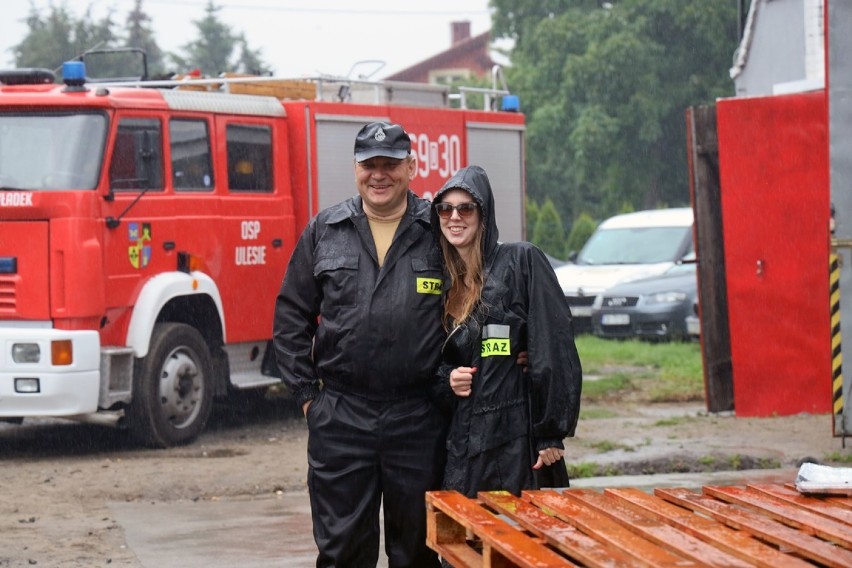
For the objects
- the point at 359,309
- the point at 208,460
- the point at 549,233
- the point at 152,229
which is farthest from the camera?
the point at 549,233

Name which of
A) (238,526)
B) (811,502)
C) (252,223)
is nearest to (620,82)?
(252,223)

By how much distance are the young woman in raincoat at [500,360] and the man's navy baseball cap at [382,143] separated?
246mm

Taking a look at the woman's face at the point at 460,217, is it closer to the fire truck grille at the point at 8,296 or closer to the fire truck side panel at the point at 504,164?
the fire truck grille at the point at 8,296

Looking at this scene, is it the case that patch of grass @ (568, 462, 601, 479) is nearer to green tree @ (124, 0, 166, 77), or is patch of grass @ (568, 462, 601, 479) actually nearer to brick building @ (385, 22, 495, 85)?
green tree @ (124, 0, 166, 77)

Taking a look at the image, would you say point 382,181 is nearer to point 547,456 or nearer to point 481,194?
point 481,194

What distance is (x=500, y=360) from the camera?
17.6 feet

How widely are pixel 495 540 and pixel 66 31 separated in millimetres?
49803

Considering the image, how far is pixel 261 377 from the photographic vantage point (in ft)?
41.5

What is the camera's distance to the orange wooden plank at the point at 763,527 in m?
3.93

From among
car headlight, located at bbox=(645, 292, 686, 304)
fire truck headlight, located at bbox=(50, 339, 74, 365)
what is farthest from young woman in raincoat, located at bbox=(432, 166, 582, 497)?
car headlight, located at bbox=(645, 292, 686, 304)

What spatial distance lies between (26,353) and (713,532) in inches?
289

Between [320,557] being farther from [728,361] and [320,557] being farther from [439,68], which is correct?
[439,68]

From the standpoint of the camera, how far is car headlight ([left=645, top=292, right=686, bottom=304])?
1933 cm

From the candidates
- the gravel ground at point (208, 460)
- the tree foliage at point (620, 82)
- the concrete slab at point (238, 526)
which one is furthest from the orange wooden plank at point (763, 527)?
the tree foliage at point (620, 82)
